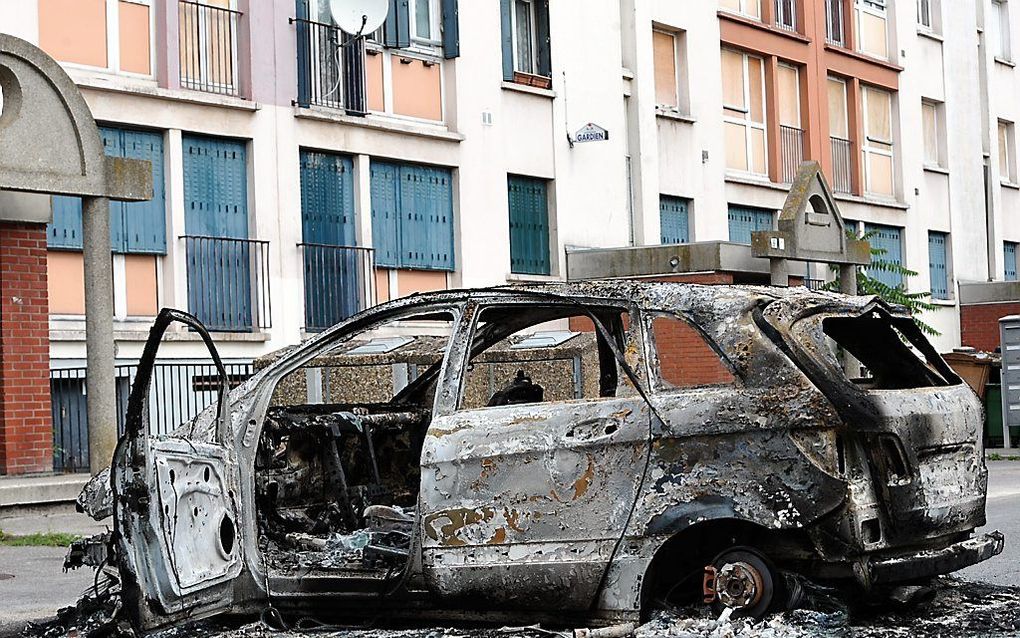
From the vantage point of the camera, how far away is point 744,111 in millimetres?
29078

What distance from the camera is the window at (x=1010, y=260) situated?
37.7 meters

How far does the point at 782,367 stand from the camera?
6.77m

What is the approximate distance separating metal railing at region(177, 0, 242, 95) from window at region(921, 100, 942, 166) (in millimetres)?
19835

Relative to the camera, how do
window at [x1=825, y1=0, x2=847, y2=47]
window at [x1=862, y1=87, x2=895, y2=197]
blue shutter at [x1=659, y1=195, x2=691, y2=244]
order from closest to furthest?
1. blue shutter at [x1=659, y1=195, x2=691, y2=244]
2. window at [x1=825, y1=0, x2=847, y2=47]
3. window at [x1=862, y1=87, x2=895, y2=197]

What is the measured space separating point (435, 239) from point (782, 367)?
15828mm

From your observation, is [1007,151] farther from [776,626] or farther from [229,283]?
[776,626]

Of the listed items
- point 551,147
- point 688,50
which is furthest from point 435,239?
point 688,50

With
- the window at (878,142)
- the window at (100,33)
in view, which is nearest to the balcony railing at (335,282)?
the window at (100,33)

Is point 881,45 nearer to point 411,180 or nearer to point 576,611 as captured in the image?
point 411,180

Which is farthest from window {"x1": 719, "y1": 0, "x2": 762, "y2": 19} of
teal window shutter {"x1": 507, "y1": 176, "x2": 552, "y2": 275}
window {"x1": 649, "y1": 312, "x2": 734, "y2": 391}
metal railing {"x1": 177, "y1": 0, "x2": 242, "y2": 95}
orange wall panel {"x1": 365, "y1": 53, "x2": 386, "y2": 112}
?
window {"x1": 649, "y1": 312, "x2": 734, "y2": 391}

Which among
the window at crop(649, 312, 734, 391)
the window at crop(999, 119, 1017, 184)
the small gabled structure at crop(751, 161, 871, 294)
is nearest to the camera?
the window at crop(649, 312, 734, 391)

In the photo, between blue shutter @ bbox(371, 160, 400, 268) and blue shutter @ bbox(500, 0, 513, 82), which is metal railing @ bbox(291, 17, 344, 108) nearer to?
blue shutter @ bbox(371, 160, 400, 268)

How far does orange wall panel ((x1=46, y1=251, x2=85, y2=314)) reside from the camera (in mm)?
17564

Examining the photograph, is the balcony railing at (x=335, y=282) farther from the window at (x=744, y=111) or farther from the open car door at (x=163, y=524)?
the open car door at (x=163, y=524)
